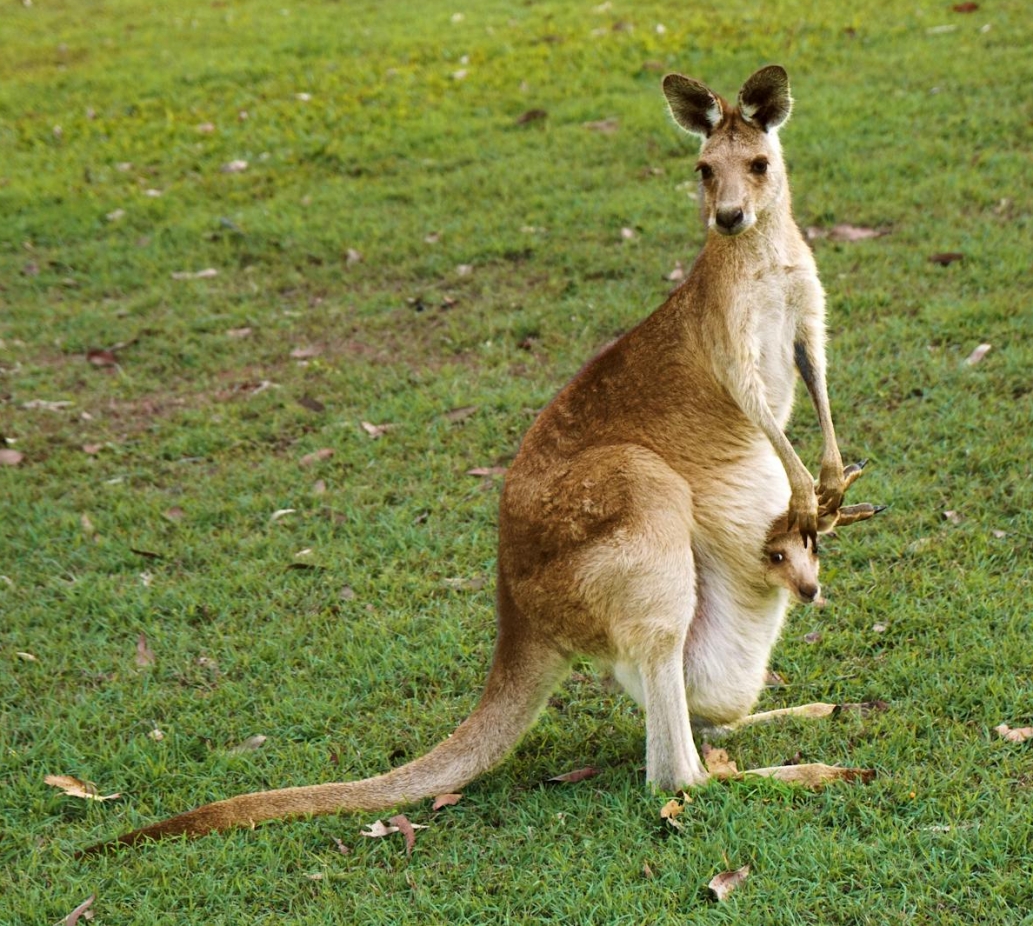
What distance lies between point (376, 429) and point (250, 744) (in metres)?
2.14

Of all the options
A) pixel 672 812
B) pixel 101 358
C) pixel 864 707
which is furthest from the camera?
pixel 101 358

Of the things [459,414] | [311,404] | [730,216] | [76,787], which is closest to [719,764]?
[730,216]

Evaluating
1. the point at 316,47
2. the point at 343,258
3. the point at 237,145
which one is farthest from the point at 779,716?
the point at 316,47

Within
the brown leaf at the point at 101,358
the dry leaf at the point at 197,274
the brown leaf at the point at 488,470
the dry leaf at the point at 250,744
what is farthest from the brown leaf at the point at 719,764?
the dry leaf at the point at 197,274

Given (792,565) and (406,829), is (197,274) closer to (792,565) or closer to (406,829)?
(406,829)

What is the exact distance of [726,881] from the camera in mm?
2812

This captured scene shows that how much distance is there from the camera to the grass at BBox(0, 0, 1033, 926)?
3.05 m

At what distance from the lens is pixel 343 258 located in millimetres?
7523

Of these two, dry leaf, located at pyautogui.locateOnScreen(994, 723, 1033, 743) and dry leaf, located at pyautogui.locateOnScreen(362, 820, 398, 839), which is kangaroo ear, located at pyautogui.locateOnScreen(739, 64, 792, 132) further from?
dry leaf, located at pyautogui.locateOnScreen(362, 820, 398, 839)

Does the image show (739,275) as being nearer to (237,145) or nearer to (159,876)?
(159,876)

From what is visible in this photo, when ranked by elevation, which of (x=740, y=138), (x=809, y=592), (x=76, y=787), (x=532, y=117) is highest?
(x=740, y=138)

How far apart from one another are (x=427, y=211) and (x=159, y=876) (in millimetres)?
5350

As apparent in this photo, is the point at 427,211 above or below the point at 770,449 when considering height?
below

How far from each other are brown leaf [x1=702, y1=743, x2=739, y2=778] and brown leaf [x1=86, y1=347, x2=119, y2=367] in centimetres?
455
